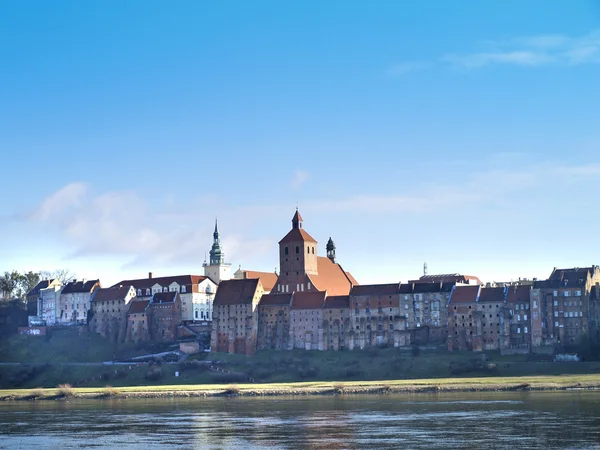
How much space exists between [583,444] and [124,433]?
3245 centimetres

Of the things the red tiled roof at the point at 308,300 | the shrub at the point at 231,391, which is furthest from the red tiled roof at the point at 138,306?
the shrub at the point at 231,391

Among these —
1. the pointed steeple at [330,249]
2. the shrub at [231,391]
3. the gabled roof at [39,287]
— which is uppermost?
the pointed steeple at [330,249]

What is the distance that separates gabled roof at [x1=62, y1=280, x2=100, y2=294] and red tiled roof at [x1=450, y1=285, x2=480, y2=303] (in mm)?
65854

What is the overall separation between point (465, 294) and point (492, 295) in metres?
3.89

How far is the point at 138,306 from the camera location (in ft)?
563

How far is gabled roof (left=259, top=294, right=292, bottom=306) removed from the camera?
522 feet

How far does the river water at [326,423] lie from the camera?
6738 cm

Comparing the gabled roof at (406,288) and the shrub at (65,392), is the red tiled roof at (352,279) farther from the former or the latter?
the shrub at (65,392)

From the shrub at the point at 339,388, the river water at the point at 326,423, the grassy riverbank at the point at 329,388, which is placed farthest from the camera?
the shrub at the point at 339,388

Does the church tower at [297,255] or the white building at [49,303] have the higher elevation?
the church tower at [297,255]

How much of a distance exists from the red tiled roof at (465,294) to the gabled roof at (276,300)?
83.2 feet

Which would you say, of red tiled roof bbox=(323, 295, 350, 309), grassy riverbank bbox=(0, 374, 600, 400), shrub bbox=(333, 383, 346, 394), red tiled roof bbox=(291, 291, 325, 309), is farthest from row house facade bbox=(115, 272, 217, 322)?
shrub bbox=(333, 383, 346, 394)

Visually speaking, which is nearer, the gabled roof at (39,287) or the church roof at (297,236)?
the church roof at (297,236)

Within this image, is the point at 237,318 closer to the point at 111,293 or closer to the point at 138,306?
the point at 138,306
